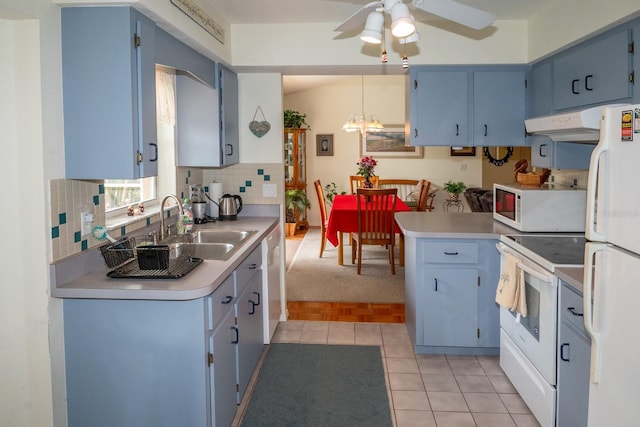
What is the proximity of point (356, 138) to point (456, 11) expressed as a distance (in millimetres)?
7238

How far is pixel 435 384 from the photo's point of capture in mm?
3270

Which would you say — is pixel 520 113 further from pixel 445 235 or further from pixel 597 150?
pixel 597 150

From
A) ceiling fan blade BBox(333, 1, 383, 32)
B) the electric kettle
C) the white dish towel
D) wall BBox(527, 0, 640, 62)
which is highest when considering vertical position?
wall BBox(527, 0, 640, 62)

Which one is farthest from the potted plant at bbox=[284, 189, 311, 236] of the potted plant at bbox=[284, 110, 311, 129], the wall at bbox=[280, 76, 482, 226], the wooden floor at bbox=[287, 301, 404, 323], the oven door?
the oven door

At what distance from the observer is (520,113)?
405cm

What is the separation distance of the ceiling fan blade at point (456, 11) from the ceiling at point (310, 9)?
0.93 m

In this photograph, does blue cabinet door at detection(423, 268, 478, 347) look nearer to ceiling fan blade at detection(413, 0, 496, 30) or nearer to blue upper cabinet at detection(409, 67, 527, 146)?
blue upper cabinet at detection(409, 67, 527, 146)

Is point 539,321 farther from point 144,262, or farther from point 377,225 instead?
point 377,225

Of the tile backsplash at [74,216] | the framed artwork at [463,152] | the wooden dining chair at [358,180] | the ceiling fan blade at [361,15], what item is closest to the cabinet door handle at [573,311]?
the ceiling fan blade at [361,15]

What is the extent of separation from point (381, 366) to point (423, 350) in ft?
1.17

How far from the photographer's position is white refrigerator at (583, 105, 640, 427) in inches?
64.5

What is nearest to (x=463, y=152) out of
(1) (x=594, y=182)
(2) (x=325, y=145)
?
(2) (x=325, y=145)

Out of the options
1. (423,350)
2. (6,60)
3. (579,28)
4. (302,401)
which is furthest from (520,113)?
(6,60)

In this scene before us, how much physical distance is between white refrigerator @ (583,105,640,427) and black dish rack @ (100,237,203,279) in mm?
1610
